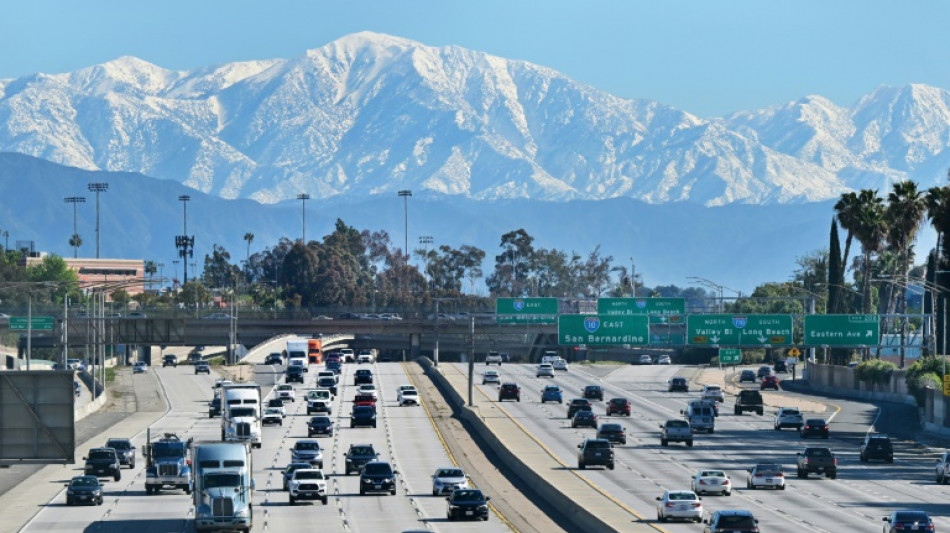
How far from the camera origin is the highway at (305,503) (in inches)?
2665

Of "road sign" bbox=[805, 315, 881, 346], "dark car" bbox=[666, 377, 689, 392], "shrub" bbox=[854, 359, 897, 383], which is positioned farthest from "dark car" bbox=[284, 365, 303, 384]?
"shrub" bbox=[854, 359, 897, 383]

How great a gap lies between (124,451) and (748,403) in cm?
5697

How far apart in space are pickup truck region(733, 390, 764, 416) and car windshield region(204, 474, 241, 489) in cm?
7706

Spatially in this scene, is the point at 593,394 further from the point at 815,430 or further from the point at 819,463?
the point at 819,463

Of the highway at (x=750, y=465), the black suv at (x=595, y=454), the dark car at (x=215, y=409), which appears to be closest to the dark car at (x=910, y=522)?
the highway at (x=750, y=465)

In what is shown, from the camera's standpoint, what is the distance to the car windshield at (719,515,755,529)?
5859 cm

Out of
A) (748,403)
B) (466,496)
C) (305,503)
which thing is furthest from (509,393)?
(466,496)

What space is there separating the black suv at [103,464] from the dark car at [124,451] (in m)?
6.50

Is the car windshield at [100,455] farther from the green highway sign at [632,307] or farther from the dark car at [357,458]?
the green highway sign at [632,307]

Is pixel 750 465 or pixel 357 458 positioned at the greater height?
pixel 357 458

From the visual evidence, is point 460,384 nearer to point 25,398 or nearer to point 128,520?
point 128,520

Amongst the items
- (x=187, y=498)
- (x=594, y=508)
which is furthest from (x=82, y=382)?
(x=594, y=508)

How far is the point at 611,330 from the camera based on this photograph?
5664 inches

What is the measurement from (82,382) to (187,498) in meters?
92.4
